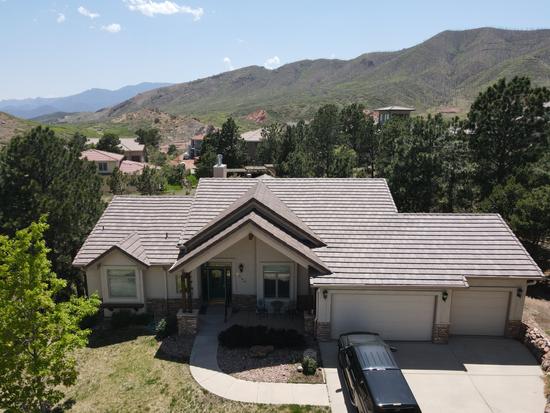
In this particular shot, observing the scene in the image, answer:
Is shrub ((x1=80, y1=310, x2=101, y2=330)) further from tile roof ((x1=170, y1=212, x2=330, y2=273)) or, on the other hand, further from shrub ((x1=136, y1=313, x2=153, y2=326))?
tile roof ((x1=170, y1=212, x2=330, y2=273))

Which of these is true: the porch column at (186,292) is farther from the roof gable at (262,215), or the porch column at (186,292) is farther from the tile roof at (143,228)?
the roof gable at (262,215)

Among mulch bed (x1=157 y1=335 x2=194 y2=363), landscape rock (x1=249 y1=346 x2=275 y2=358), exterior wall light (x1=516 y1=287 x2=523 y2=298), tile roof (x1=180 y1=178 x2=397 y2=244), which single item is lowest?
mulch bed (x1=157 y1=335 x2=194 y2=363)

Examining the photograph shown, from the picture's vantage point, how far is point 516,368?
1479cm

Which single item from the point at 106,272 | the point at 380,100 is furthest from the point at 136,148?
the point at 380,100

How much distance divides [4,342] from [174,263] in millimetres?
8080

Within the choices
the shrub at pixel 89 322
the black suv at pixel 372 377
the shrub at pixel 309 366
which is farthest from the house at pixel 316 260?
the black suv at pixel 372 377

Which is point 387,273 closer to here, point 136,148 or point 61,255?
point 61,255

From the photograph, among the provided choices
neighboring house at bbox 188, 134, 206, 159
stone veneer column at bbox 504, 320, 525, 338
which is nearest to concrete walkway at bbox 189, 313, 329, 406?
stone veneer column at bbox 504, 320, 525, 338

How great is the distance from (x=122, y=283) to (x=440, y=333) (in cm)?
1320

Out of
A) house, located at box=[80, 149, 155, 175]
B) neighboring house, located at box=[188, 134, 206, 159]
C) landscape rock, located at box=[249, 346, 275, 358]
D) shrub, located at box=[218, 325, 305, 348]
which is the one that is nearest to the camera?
landscape rock, located at box=[249, 346, 275, 358]

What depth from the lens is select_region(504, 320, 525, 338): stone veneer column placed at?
16578 mm

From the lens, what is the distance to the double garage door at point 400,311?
53.3 feet

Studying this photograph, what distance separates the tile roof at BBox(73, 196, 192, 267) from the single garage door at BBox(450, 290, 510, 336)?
38.5 ft

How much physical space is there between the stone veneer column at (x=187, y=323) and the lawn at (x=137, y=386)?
43.4 inches
